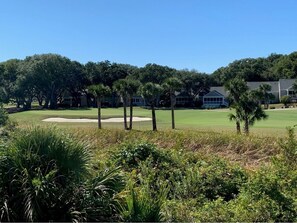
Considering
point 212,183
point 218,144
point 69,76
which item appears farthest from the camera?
point 69,76

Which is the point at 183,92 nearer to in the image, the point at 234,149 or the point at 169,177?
the point at 234,149

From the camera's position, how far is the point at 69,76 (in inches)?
4031

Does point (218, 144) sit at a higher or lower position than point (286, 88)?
lower

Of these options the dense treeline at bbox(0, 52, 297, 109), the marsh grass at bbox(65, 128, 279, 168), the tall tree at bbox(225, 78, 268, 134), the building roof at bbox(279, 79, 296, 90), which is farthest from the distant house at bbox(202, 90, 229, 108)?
the marsh grass at bbox(65, 128, 279, 168)

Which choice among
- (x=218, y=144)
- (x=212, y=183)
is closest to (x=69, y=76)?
(x=218, y=144)

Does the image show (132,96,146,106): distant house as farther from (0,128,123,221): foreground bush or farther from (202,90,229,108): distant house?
(0,128,123,221): foreground bush

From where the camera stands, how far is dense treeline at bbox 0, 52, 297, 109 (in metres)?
97.9

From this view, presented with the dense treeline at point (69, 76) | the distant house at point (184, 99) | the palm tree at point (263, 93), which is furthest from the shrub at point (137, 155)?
the distant house at point (184, 99)

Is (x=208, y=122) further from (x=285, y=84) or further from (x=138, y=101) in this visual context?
(x=138, y=101)

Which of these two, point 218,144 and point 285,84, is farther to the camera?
point 285,84

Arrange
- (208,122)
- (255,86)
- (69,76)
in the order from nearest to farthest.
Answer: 1. (208,122)
2. (255,86)
3. (69,76)

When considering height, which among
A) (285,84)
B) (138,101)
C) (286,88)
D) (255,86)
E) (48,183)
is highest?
(285,84)

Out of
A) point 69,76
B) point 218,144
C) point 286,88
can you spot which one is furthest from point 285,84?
point 218,144

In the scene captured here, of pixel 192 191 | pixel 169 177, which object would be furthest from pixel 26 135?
pixel 169 177
